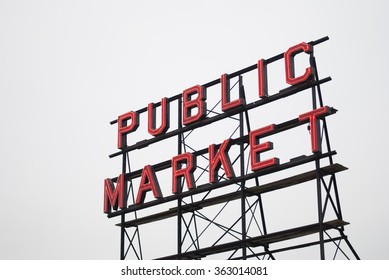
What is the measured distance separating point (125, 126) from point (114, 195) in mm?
2983

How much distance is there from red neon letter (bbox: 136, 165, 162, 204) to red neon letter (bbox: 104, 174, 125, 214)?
3.16ft

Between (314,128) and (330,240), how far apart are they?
151 inches

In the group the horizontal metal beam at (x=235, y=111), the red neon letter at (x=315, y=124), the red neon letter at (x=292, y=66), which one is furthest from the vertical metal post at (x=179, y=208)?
the red neon letter at (x=315, y=124)

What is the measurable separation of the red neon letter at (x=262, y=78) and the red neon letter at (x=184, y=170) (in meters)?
3.85

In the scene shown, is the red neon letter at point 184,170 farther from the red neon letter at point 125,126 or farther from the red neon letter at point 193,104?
the red neon letter at point 125,126

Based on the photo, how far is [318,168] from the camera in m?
34.6

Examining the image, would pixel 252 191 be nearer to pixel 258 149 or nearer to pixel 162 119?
pixel 258 149

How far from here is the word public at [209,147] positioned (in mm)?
35906

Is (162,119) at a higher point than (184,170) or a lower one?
higher

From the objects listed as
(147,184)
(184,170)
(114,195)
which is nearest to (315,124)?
(184,170)

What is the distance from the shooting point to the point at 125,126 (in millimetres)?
42125

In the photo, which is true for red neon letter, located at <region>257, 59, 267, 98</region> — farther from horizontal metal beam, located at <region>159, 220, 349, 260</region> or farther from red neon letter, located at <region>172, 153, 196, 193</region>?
horizontal metal beam, located at <region>159, 220, 349, 260</region>
